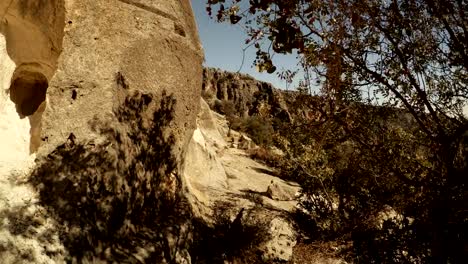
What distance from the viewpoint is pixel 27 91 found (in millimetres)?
6395

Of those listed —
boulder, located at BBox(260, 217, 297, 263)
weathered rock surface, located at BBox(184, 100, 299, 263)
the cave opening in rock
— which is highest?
the cave opening in rock

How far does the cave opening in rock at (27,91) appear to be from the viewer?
A: 618 centimetres

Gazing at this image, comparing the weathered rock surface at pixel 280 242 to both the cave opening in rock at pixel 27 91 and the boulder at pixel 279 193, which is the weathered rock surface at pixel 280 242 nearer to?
the boulder at pixel 279 193

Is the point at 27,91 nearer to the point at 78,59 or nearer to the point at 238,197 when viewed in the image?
the point at 78,59

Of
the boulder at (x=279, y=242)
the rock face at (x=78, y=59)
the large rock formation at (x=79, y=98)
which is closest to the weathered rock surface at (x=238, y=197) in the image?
the boulder at (x=279, y=242)

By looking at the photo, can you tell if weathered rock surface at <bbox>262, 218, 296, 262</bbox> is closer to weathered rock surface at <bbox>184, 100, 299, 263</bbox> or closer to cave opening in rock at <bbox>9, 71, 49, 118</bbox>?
weathered rock surface at <bbox>184, 100, 299, 263</bbox>

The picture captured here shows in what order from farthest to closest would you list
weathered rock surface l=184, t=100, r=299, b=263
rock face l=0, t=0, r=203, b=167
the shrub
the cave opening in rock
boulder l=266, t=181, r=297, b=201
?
1. boulder l=266, t=181, r=297, b=201
2. weathered rock surface l=184, t=100, r=299, b=263
3. the shrub
4. the cave opening in rock
5. rock face l=0, t=0, r=203, b=167

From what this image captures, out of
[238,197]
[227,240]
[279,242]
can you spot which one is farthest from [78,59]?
[238,197]

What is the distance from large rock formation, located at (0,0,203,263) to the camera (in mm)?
5254

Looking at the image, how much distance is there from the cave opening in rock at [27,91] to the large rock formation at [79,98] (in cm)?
2

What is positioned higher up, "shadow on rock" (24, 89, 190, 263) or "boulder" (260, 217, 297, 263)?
"shadow on rock" (24, 89, 190, 263)

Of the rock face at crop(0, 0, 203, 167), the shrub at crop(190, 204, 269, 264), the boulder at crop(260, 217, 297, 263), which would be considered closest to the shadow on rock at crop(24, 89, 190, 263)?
the rock face at crop(0, 0, 203, 167)

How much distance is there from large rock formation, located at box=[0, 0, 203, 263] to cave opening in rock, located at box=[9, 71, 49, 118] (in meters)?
0.02

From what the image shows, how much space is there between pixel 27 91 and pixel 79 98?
4.23ft
